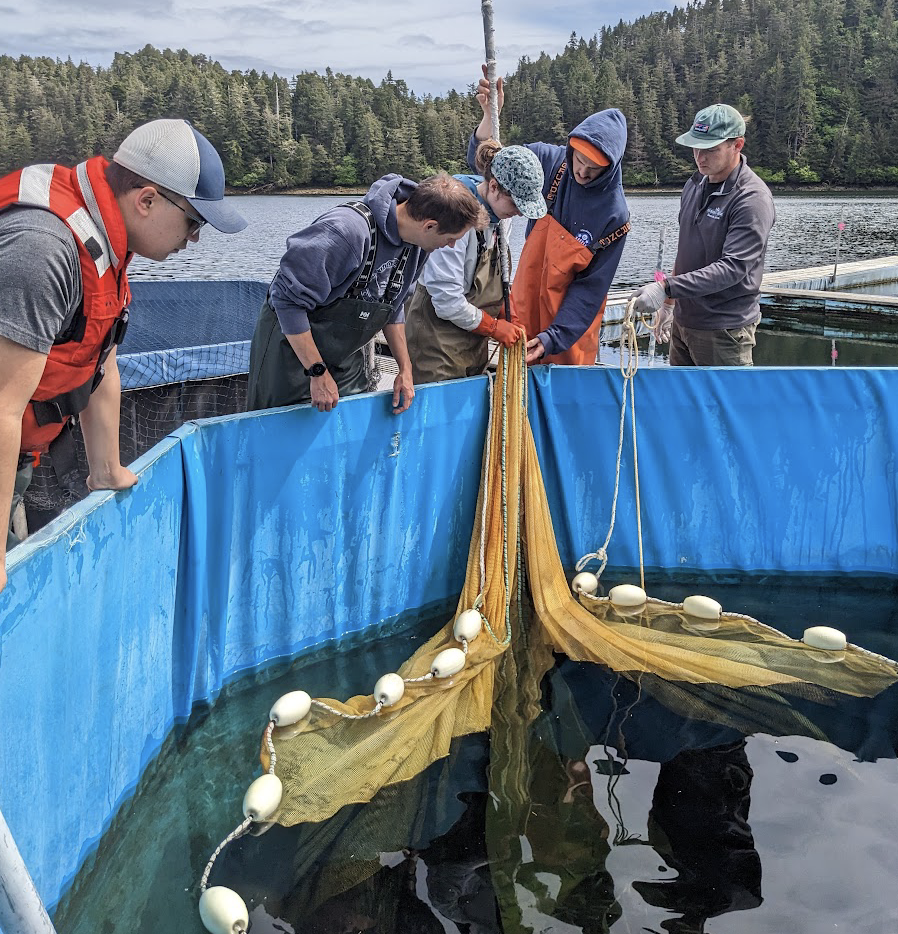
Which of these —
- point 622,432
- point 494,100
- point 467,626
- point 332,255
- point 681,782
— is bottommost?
point 681,782

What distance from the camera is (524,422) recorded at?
388 cm

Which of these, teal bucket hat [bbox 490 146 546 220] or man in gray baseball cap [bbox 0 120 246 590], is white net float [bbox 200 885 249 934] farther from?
teal bucket hat [bbox 490 146 546 220]

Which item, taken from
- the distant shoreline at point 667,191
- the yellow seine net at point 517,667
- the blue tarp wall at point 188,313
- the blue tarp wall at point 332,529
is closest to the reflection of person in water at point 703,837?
the yellow seine net at point 517,667

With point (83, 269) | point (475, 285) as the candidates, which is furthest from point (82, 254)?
point (475, 285)

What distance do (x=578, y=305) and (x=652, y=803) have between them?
2286mm

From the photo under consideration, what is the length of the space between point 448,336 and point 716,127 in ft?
6.02

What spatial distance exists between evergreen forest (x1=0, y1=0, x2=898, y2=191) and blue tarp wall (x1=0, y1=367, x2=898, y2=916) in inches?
2316

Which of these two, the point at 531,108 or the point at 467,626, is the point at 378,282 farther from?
the point at 531,108

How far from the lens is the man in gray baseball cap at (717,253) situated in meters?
4.27

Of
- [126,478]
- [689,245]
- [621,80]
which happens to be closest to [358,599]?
[126,478]

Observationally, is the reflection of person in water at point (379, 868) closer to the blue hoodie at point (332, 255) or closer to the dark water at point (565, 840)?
the dark water at point (565, 840)

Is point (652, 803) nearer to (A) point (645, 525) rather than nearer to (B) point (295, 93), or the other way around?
(A) point (645, 525)

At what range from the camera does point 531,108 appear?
80.1 metres

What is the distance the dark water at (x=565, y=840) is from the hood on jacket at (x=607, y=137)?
90.8 inches
